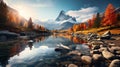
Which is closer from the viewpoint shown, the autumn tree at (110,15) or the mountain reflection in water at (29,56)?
the mountain reflection in water at (29,56)

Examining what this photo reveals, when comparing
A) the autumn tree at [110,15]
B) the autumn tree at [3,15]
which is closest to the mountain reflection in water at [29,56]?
the autumn tree at [3,15]

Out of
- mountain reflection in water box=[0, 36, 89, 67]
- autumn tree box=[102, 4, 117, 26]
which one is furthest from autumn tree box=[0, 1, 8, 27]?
autumn tree box=[102, 4, 117, 26]

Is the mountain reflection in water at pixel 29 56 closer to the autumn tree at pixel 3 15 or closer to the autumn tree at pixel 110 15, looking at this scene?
the autumn tree at pixel 3 15

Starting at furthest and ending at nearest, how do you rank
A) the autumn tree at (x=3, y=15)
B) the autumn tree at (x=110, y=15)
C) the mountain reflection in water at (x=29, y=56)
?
1. the autumn tree at (x=110, y=15)
2. the autumn tree at (x=3, y=15)
3. the mountain reflection in water at (x=29, y=56)

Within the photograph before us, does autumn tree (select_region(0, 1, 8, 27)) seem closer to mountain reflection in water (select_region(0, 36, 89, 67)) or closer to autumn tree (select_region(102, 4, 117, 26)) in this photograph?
mountain reflection in water (select_region(0, 36, 89, 67))

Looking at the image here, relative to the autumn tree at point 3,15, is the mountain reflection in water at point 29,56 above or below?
below

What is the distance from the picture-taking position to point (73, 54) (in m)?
21.7

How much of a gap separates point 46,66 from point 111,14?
2597 inches

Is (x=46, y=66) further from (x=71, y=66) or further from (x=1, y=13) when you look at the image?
(x=1, y=13)

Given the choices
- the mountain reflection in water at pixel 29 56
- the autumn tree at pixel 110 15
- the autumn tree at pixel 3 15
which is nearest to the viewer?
the mountain reflection in water at pixel 29 56

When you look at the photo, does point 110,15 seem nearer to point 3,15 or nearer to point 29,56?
point 3,15

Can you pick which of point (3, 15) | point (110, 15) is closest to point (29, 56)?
point (3, 15)

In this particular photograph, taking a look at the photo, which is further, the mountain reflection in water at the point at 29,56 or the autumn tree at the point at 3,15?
the autumn tree at the point at 3,15

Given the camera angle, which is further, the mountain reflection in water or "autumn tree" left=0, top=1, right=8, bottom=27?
"autumn tree" left=0, top=1, right=8, bottom=27
